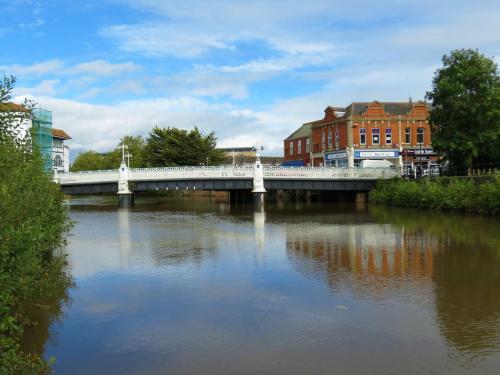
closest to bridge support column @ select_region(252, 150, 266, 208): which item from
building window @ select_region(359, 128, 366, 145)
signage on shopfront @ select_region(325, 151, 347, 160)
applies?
signage on shopfront @ select_region(325, 151, 347, 160)

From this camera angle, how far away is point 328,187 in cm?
5234

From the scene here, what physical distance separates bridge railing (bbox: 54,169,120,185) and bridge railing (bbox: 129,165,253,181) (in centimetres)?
284

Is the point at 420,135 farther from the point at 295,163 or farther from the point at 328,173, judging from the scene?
the point at 295,163

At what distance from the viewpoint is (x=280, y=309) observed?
492 inches

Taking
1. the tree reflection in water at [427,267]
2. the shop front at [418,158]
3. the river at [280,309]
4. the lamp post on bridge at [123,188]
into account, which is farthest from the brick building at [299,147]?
the river at [280,309]

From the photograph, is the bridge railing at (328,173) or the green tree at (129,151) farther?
the green tree at (129,151)

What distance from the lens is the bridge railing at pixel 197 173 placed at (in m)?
49.9

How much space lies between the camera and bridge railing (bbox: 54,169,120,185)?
50.6m

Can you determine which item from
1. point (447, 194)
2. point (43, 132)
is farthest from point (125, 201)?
point (447, 194)

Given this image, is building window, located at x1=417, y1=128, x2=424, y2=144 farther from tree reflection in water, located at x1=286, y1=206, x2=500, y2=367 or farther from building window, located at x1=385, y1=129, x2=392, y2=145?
tree reflection in water, located at x1=286, y1=206, x2=500, y2=367

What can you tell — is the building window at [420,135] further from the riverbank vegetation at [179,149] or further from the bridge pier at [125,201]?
the bridge pier at [125,201]

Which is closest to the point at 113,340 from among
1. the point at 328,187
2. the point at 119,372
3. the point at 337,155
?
the point at 119,372

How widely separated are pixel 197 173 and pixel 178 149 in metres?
28.9

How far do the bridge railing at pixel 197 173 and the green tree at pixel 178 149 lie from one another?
26013 millimetres
